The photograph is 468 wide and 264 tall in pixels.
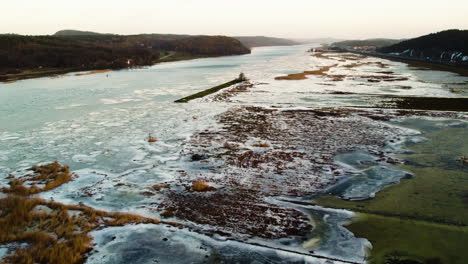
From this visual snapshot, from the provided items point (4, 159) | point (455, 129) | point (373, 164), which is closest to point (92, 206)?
point (4, 159)

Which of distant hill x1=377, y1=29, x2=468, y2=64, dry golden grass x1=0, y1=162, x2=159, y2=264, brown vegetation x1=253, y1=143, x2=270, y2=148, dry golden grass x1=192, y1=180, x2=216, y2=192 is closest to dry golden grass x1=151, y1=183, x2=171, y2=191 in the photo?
dry golden grass x1=192, y1=180, x2=216, y2=192

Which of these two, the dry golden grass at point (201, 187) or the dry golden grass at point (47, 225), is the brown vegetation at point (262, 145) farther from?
the dry golden grass at point (47, 225)

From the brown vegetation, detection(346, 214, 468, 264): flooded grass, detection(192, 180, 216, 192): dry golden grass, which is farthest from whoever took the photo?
the brown vegetation

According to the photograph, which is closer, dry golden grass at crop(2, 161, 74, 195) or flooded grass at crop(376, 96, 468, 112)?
dry golden grass at crop(2, 161, 74, 195)

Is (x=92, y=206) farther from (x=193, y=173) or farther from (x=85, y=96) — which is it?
(x=85, y=96)

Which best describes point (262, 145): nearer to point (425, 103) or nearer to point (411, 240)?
point (411, 240)

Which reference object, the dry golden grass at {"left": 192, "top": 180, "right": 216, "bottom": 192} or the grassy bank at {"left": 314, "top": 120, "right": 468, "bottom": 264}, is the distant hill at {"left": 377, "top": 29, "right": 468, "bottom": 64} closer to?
the grassy bank at {"left": 314, "top": 120, "right": 468, "bottom": 264}
